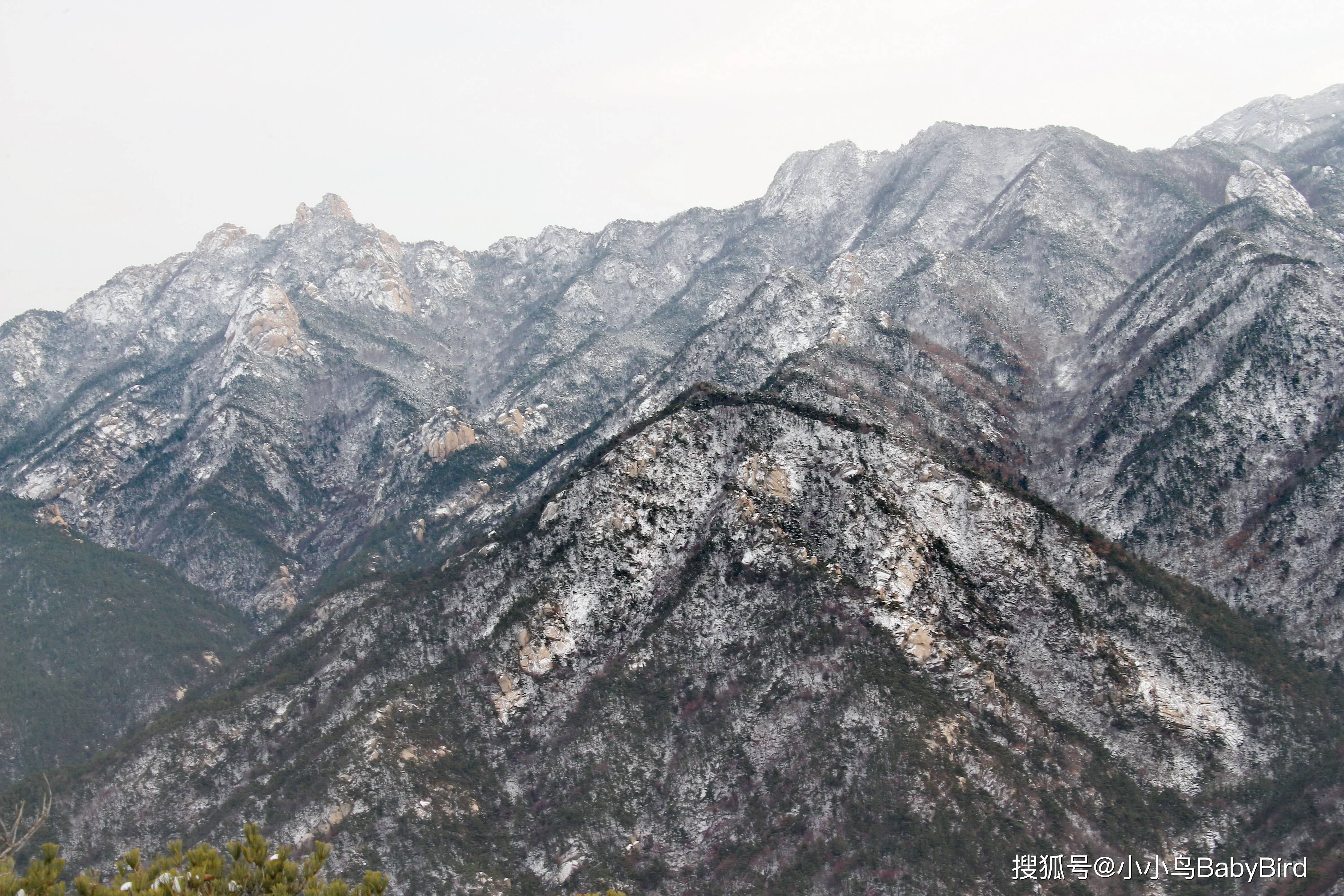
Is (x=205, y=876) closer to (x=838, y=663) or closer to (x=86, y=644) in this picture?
(x=838, y=663)

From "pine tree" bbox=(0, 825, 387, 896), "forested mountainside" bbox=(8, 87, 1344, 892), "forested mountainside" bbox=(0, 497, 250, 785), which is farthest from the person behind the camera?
"forested mountainside" bbox=(0, 497, 250, 785)

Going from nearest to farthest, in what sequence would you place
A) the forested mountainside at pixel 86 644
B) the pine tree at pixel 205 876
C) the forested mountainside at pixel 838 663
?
1. the pine tree at pixel 205 876
2. the forested mountainside at pixel 838 663
3. the forested mountainside at pixel 86 644

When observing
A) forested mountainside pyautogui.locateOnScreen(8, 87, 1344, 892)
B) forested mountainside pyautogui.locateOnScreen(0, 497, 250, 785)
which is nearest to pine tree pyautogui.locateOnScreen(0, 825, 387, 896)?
forested mountainside pyautogui.locateOnScreen(8, 87, 1344, 892)

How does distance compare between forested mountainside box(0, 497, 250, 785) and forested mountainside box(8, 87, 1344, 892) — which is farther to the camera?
forested mountainside box(0, 497, 250, 785)

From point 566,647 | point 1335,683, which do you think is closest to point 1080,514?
point 1335,683

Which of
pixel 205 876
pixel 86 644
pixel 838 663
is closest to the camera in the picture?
pixel 205 876

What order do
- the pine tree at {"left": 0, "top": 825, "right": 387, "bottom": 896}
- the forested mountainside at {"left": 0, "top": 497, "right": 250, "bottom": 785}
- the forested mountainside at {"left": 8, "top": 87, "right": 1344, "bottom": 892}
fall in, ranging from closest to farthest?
1. the pine tree at {"left": 0, "top": 825, "right": 387, "bottom": 896}
2. the forested mountainside at {"left": 8, "top": 87, "right": 1344, "bottom": 892}
3. the forested mountainside at {"left": 0, "top": 497, "right": 250, "bottom": 785}

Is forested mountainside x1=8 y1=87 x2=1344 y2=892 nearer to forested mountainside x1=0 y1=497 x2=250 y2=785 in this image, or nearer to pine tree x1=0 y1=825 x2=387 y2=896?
forested mountainside x1=0 y1=497 x2=250 y2=785

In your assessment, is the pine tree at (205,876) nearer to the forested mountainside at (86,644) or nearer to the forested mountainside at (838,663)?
the forested mountainside at (838,663)

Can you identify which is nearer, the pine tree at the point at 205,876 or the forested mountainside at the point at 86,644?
the pine tree at the point at 205,876

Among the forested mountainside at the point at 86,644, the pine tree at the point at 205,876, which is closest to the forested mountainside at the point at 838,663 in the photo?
the forested mountainside at the point at 86,644

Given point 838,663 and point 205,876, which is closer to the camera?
point 205,876

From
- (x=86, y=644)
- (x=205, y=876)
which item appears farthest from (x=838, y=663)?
(x=86, y=644)

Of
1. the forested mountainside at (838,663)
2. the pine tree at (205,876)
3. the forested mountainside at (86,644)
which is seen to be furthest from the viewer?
the forested mountainside at (86,644)
